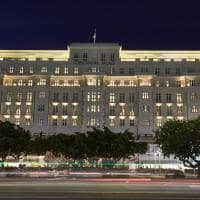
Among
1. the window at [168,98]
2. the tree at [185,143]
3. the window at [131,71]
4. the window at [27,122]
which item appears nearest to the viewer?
the tree at [185,143]

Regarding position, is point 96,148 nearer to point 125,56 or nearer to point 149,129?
point 149,129

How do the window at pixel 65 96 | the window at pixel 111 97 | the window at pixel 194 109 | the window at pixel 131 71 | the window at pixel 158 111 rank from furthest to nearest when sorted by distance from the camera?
the window at pixel 131 71 < the window at pixel 65 96 < the window at pixel 111 97 < the window at pixel 158 111 < the window at pixel 194 109

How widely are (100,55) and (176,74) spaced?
1119 inches

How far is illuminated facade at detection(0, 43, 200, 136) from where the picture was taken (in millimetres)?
134125

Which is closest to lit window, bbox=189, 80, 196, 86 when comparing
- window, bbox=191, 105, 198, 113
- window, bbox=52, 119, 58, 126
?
window, bbox=191, 105, 198, 113

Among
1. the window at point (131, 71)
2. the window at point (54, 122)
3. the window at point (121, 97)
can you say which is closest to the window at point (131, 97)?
the window at point (121, 97)

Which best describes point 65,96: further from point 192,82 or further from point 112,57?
point 192,82

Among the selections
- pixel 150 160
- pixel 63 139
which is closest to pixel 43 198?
pixel 63 139

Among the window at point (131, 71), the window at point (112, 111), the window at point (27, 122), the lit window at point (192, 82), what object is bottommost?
the window at point (27, 122)

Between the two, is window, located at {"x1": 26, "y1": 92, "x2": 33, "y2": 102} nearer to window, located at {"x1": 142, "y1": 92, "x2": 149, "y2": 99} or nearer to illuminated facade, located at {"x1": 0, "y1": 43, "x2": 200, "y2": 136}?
illuminated facade, located at {"x1": 0, "y1": 43, "x2": 200, "y2": 136}

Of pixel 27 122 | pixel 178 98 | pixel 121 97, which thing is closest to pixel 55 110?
pixel 27 122

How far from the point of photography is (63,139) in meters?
97.5

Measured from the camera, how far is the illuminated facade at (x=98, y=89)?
5281 inches

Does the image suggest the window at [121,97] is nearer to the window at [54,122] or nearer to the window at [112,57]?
the window at [112,57]
